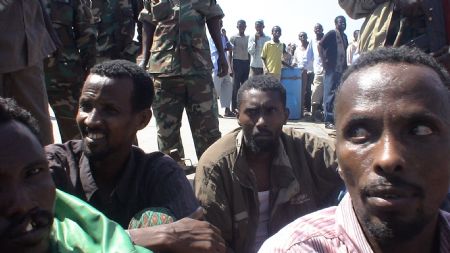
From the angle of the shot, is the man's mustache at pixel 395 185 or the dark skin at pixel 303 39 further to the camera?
the dark skin at pixel 303 39

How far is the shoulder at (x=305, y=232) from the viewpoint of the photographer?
A: 1.34m

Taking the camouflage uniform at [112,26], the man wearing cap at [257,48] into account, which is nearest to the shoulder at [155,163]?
the camouflage uniform at [112,26]

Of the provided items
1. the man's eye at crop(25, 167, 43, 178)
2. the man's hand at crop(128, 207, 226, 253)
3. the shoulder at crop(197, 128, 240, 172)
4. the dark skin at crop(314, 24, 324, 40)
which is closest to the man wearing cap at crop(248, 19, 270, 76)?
the dark skin at crop(314, 24, 324, 40)

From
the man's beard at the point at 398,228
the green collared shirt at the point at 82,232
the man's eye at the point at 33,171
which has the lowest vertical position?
the green collared shirt at the point at 82,232

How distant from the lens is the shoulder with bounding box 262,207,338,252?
1.34m

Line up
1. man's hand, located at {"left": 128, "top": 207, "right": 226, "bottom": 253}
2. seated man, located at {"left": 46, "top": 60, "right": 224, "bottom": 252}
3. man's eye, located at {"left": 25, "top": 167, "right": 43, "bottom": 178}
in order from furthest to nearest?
seated man, located at {"left": 46, "top": 60, "right": 224, "bottom": 252} → man's hand, located at {"left": 128, "top": 207, "right": 226, "bottom": 253} → man's eye, located at {"left": 25, "top": 167, "right": 43, "bottom": 178}

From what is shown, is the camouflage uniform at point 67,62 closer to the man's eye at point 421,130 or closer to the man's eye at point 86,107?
the man's eye at point 86,107

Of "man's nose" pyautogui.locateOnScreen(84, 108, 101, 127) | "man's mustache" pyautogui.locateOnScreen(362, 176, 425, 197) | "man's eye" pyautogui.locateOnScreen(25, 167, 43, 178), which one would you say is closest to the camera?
"man's mustache" pyautogui.locateOnScreen(362, 176, 425, 197)

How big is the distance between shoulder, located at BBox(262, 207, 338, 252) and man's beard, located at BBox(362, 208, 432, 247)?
5.4 inches

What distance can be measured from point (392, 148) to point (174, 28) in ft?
11.0

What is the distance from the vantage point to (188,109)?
169 inches

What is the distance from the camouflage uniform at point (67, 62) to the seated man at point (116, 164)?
1520mm

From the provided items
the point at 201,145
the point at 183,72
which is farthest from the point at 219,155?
the point at 183,72

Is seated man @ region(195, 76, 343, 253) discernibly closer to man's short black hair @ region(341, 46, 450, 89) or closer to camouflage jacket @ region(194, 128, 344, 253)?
camouflage jacket @ region(194, 128, 344, 253)
